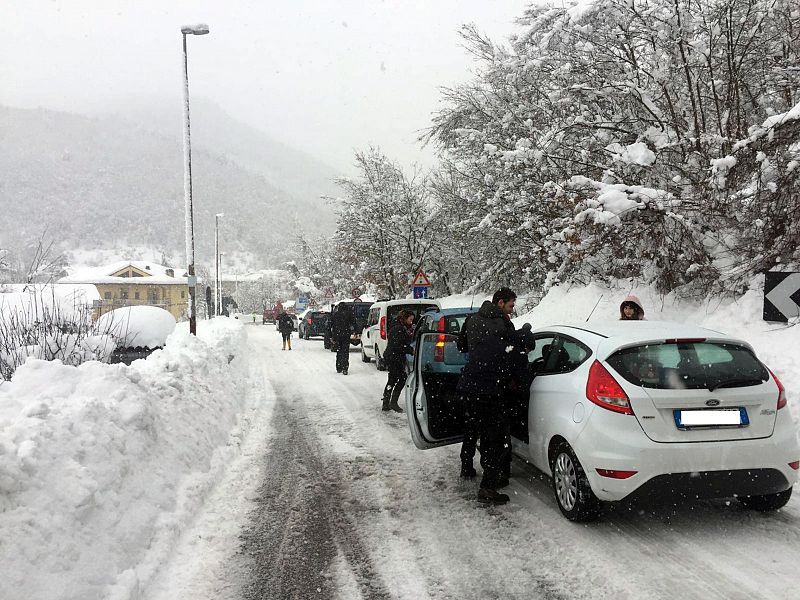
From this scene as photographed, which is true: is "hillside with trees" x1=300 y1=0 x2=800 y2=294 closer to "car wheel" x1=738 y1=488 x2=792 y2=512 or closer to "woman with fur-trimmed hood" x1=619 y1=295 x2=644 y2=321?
"woman with fur-trimmed hood" x1=619 y1=295 x2=644 y2=321

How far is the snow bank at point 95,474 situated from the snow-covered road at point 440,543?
268mm

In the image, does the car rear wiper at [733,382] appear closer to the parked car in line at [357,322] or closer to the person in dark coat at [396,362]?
the person in dark coat at [396,362]

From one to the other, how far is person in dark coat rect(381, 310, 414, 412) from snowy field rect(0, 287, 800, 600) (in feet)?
8.74

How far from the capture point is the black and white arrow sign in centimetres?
858

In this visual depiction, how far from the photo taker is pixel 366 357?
18625 millimetres

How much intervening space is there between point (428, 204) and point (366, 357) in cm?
1527

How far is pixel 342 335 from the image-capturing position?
15039 millimetres

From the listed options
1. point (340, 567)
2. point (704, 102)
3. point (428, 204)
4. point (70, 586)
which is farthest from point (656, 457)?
point (428, 204)

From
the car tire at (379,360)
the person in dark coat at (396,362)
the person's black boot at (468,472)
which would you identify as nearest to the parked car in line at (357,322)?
the car tire at (379,360)

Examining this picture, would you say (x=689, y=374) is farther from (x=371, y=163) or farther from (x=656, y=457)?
(x=371, y=163)

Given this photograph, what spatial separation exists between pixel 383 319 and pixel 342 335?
5.55ft

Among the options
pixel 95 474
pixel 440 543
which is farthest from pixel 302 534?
pixel 95 474

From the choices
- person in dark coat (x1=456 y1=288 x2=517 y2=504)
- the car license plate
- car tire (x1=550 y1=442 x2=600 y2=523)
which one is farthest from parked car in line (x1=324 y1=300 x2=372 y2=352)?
the car license plate

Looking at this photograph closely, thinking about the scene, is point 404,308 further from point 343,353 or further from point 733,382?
point 733,382
